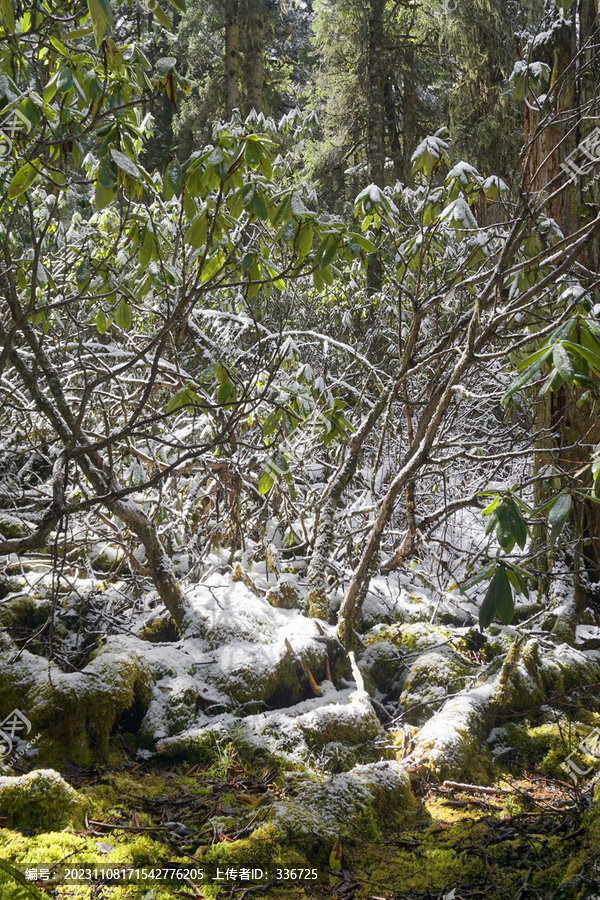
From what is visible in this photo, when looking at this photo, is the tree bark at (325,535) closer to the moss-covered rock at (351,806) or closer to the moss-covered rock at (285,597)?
the moss-covered rock at (285,597)

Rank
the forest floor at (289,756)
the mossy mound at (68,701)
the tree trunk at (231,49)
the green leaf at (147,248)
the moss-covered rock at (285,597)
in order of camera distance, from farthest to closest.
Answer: the tree trunk at (231,49) < the moss-covered rock at (285,597) < the mossy mound at (68,701) < the green leaf at (147,248) < the forest floor at (289,756)

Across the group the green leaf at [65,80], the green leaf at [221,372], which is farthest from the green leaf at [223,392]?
the green leaf at [65,80]

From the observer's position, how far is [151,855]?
6.37ft

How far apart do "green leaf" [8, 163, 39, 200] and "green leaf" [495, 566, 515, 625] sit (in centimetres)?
173

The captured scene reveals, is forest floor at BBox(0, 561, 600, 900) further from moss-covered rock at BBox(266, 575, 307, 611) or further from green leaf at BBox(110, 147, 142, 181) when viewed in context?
green leaf at BBox(110, 147, 142, 181)

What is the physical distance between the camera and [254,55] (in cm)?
746

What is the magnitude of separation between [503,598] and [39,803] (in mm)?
1922

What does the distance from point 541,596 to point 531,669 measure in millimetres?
964

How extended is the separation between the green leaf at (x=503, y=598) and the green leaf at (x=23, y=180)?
1730 millimetres

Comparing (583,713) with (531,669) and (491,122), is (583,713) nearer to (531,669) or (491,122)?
(531,669)

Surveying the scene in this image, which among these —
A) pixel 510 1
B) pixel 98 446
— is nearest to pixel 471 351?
pixel 98 446

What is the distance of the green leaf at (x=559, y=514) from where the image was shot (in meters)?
1.28

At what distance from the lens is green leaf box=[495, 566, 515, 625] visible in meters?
1.33

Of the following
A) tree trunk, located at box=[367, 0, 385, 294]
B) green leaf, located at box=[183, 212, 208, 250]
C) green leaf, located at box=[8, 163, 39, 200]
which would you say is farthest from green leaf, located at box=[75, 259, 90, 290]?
tree trunk, located at box=[367, 0, 385, 294]
